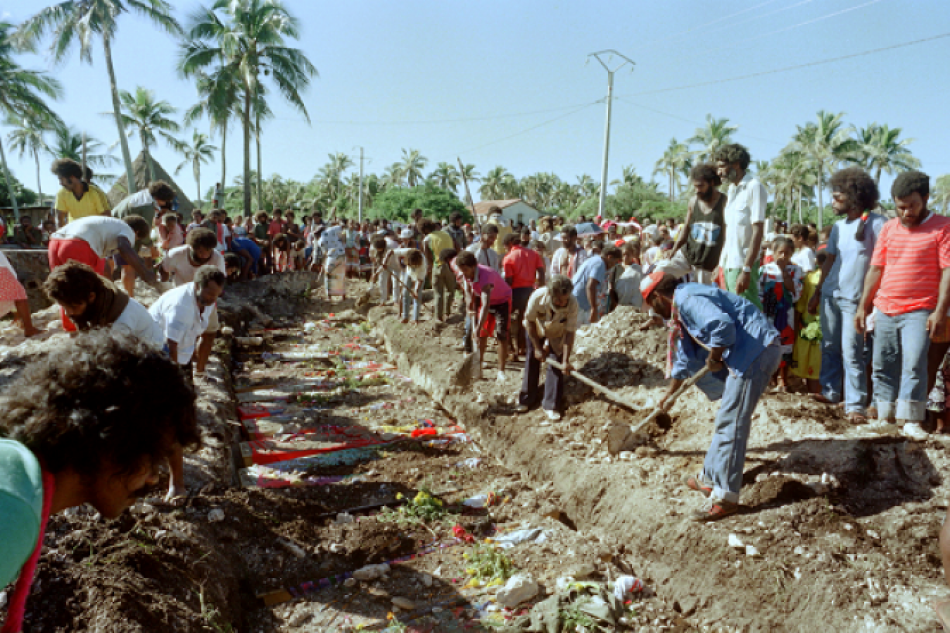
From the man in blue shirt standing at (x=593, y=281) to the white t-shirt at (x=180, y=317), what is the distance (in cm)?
460

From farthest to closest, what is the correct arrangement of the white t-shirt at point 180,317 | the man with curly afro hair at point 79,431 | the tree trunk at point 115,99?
the tree trunk at point 115,99 → the white t-shirt at point 180,317 → the man with curly afro hair at point 79,431

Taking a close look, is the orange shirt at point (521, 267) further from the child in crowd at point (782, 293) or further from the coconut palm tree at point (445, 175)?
the coconut palm tree at point (445, 175)

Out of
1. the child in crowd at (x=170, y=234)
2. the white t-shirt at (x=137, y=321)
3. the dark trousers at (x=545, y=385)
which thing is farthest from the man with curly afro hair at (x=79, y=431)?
the child in crowd at (x=170, y=234)

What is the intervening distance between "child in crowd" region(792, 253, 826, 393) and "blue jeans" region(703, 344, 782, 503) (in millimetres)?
2152

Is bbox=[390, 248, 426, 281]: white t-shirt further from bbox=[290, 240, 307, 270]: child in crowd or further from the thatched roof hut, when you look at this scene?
the thatched roof hut

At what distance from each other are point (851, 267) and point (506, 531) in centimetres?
343

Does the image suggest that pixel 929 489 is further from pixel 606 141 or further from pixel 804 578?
pixel 606 141

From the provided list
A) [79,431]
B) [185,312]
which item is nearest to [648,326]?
[185,312]

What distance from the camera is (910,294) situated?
4.00 meters

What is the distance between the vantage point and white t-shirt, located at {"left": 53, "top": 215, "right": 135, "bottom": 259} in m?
5.21

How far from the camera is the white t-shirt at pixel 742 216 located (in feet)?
16.0

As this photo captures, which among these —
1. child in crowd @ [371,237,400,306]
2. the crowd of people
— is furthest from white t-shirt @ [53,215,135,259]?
child in crowd @ [371,237,400,306]

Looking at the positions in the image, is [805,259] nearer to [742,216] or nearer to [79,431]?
[742,216]

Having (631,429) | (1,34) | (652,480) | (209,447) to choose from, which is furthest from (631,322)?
(1,34)
